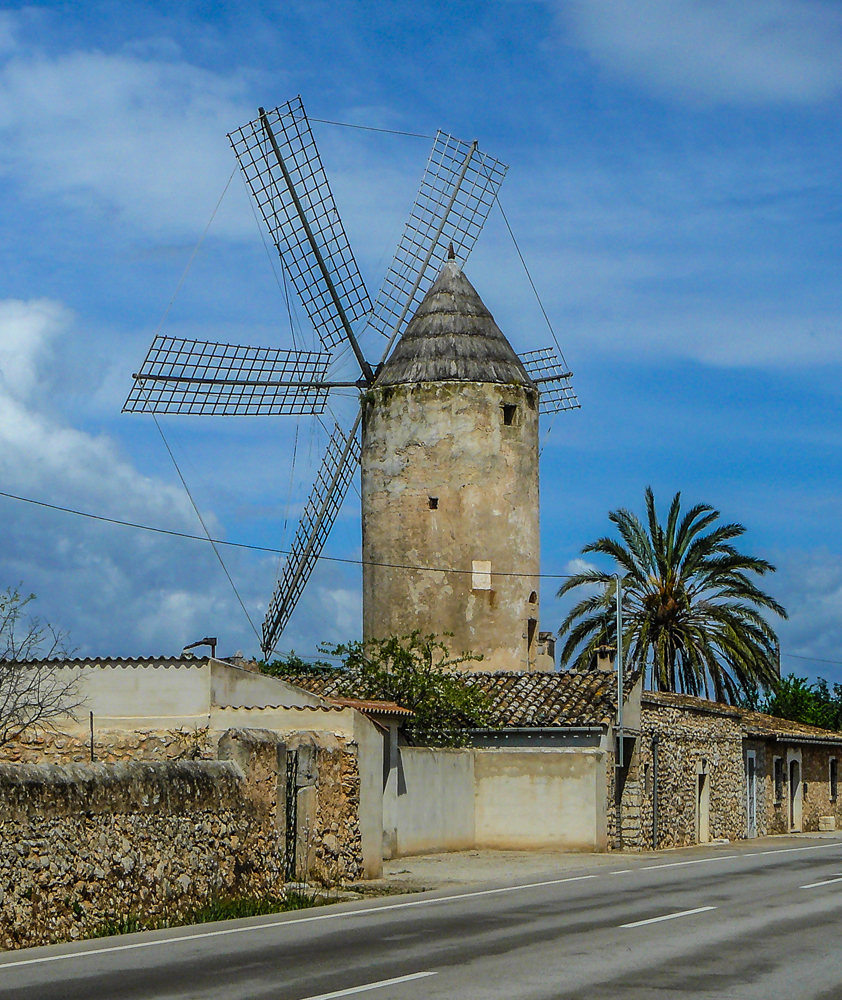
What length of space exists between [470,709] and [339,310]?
1489 centimetres

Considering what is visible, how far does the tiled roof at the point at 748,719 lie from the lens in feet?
120

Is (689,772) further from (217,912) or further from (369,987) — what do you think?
(369,987)

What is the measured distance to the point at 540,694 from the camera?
109 ft

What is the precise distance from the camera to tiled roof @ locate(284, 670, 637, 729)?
31.6 m

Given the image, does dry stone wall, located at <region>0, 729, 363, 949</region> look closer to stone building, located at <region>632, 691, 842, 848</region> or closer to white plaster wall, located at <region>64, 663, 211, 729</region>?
white plaster wall, located at <region>64, 663, 211, 729</region>

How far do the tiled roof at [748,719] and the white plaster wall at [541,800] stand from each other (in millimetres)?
3783

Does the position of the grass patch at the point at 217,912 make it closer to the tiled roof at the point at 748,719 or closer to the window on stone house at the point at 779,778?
the tiled roof at the point at 748,719

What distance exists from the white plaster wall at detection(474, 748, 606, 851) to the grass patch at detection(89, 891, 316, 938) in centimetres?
1288

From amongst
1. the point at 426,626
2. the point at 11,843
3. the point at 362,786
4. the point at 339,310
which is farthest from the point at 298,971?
the point at 339,310

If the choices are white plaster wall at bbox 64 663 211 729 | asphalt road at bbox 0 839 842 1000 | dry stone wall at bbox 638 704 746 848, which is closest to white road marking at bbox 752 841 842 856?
dry stone wall at bbox 638 704 746 848

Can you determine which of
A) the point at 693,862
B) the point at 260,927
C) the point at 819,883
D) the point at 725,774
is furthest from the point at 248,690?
the point at 725,774

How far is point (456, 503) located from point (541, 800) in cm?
1022

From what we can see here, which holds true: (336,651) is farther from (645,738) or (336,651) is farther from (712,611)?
(712,611)

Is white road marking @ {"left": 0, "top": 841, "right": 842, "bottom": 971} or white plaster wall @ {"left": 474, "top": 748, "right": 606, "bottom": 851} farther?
white plaster wall @ {"left": 474, "top": 748, "right": 606, "bottom": 851}
